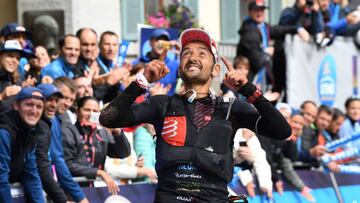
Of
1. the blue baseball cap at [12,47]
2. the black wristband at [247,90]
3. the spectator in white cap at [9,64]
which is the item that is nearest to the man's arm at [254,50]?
the blue baseball cap at [12,47]

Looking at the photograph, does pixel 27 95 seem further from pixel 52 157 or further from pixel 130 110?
pixel 130 110

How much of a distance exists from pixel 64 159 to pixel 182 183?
317 centimetres

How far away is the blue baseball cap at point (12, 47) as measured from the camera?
9789mm

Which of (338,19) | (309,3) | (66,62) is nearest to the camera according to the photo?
(66,62)

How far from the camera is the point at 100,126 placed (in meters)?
9.91

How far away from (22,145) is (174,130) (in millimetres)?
2344

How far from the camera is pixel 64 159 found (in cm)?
941

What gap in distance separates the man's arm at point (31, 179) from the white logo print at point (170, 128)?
232 centimetres

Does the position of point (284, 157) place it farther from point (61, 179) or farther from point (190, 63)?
point (190, 63)

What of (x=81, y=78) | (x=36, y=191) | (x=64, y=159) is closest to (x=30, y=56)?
(x=81, y=78)

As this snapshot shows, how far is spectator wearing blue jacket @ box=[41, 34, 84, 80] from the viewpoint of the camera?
10.7 meters

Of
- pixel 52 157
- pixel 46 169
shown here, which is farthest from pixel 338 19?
pixel 46 169

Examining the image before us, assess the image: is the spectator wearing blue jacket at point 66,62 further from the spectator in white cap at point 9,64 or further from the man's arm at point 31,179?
the man's arm at point 31,179

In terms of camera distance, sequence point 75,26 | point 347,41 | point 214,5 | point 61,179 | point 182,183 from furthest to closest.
A: 1. point 214,5
2. point 347,41
3. point 75,26
4. point 61,179
5. point 182,183
